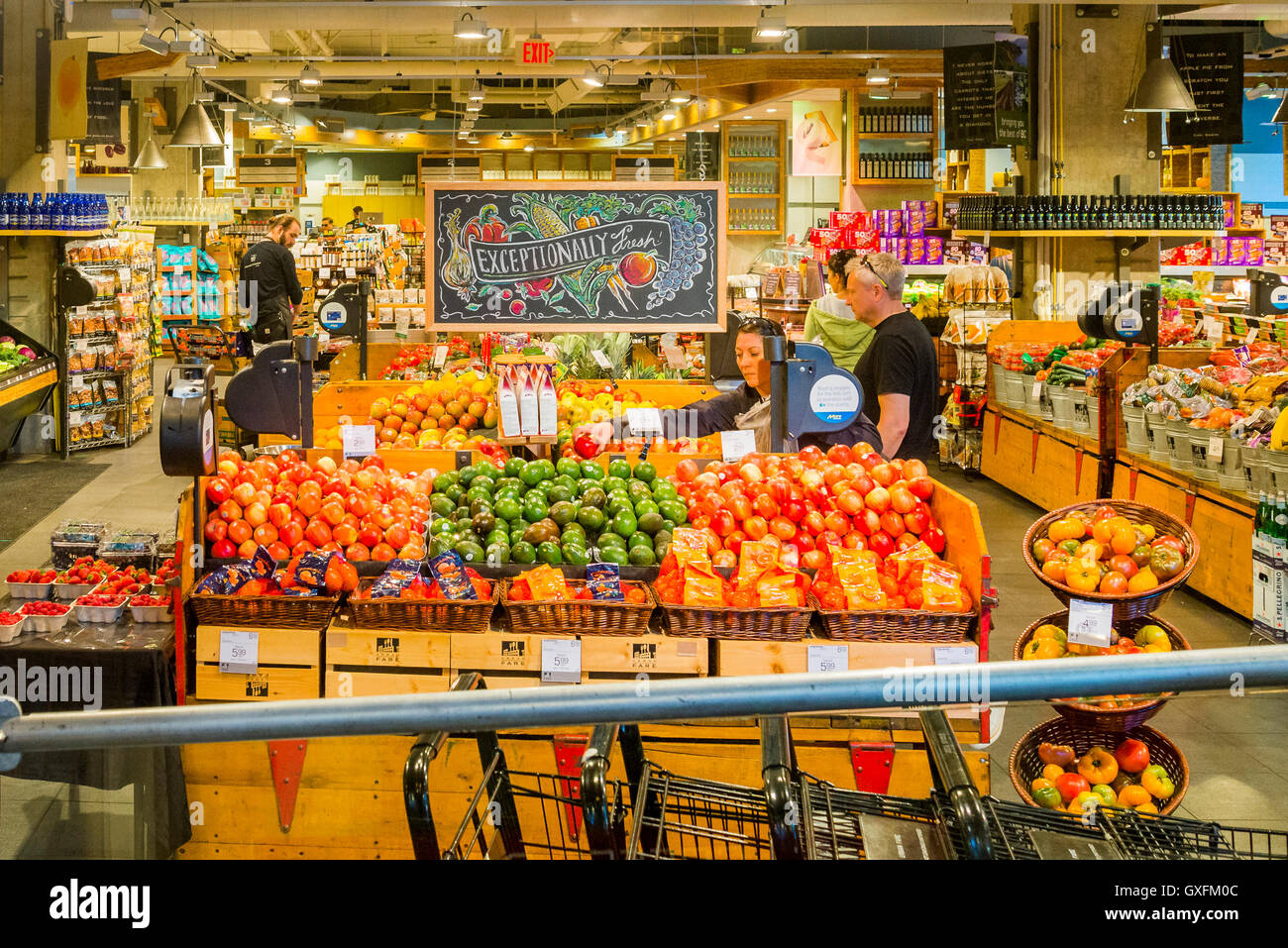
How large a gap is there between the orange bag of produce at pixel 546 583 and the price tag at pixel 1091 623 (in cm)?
138

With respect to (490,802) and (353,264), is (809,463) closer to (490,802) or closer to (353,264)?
(490,802)

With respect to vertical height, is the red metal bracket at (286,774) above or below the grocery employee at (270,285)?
below

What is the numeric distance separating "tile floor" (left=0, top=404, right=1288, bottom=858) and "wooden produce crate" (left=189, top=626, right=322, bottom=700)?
4.50 ft

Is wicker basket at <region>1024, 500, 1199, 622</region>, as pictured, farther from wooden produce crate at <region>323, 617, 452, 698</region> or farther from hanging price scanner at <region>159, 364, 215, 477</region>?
hanging price scanner at <region>159, 364, 215, 477</region>

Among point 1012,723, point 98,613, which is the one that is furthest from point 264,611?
point 1012,723

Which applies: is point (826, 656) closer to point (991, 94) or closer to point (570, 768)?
point (570, 768)

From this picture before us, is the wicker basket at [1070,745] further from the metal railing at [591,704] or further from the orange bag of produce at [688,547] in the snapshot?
the metal railing at [591,704]

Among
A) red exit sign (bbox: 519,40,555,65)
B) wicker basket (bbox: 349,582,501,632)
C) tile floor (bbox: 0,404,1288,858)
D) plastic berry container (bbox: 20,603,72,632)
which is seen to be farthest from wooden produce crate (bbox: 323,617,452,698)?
red exit sign (bbox: 519,40,555,65)

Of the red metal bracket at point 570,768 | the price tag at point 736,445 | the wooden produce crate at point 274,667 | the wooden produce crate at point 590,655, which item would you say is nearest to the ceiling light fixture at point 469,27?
the price tag at point 736,445

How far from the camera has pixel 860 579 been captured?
329 cm

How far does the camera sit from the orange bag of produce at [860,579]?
3234 millimetres

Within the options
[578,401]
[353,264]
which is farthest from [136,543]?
[353,264]

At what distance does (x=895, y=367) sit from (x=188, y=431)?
→ 2889 millimetres

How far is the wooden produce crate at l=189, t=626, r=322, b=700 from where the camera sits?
10.7ft
